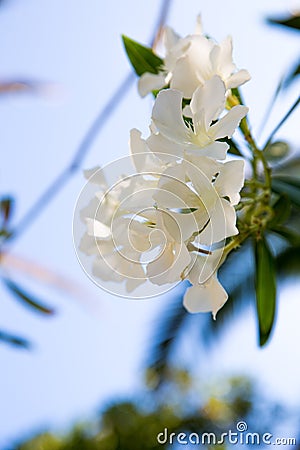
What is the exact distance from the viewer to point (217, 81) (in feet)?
1.25

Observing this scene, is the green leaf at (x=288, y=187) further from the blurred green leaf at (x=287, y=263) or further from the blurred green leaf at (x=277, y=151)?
the blurred green leaf at (x=287, y=263)

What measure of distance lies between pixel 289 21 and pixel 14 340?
492mm

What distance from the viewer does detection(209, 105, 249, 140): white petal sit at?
1.22 feet

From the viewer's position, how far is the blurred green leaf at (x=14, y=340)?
861 mm

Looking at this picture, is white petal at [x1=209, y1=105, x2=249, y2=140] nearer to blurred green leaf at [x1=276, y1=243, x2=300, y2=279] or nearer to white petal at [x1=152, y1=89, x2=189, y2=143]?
white petal at [x1=152, y1=89, x2=189, y2=143]

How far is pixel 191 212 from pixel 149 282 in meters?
0.04

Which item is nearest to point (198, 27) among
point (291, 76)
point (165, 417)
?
point (291, 76)

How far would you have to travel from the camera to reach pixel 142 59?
614 mm

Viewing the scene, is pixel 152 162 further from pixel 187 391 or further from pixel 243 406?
pixel 187 391

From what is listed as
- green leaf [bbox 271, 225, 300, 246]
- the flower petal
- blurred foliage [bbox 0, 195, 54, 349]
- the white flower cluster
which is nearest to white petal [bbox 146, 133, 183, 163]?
the white flower cluster

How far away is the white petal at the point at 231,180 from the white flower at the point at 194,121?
0.05 feet

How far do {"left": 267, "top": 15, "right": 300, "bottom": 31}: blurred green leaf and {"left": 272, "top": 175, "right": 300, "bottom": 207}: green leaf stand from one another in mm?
124

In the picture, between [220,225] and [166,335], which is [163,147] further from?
[166,335]

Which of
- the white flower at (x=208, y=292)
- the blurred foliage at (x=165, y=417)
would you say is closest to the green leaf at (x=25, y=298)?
the white flower at (x=208, y=292)
